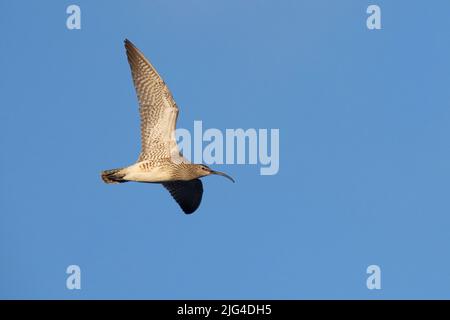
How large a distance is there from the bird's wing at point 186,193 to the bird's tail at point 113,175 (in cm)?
256

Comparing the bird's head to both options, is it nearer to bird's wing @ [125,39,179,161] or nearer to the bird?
the bird

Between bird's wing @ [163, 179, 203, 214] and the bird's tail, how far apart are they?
8.39ft

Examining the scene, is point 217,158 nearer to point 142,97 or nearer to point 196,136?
point 196,136

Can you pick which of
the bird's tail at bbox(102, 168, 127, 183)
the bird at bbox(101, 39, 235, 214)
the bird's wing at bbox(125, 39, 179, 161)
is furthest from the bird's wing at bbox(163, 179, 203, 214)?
the bird's tail at bbox(102, 168, 127, 183)

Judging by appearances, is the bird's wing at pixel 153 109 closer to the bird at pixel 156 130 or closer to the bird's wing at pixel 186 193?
the bird at pixel 156 130

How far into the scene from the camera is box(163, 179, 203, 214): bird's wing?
2380 cm

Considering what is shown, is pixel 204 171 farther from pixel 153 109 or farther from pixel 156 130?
pixel 153 109

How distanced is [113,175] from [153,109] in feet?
5.71

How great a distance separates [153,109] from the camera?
867 inches

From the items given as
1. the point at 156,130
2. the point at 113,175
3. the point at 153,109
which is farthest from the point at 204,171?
the point at 113,175

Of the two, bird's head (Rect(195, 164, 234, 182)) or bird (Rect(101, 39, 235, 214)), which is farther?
bird's head (Rect(195, 164, 234, 182))

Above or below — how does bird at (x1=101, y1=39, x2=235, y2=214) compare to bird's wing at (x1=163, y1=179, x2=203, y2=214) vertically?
above
